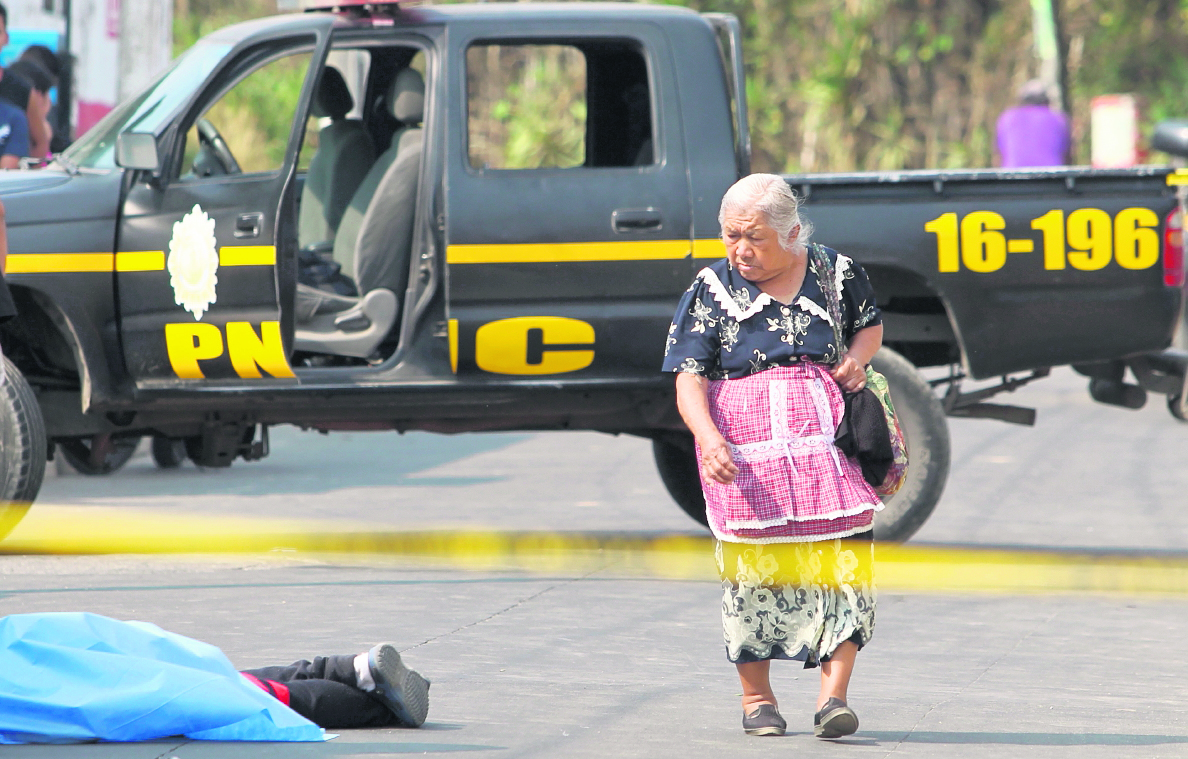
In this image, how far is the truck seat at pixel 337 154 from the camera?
7.72 m

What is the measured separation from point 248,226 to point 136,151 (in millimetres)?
500

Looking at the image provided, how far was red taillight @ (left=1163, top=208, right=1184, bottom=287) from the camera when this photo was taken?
7281 mm

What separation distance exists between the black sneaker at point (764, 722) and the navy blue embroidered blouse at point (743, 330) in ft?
2.70

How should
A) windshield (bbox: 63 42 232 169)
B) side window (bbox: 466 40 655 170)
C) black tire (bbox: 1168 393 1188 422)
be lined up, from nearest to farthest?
windshield (bbox: 63 42 232 169), black tire (bbox: 1168 393 1188 422), side window (bbox: 466 40 655 170)

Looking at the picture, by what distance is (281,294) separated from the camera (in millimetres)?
6918

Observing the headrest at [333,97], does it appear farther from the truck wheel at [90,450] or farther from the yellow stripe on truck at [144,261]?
the truck wheel at [90,450]

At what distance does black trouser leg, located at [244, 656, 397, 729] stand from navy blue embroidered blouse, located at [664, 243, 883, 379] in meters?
1.08

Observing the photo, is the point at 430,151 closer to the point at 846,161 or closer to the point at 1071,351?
the point at 1071,351

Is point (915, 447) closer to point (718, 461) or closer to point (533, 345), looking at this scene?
point (533, 345)

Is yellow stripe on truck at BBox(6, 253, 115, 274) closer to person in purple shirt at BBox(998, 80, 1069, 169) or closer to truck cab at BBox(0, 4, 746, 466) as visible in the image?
truck cab at BBox(0, 4, 746, 466)

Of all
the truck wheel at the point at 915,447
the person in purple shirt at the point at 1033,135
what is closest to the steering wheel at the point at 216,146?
the truck wheel at the point at 915,447

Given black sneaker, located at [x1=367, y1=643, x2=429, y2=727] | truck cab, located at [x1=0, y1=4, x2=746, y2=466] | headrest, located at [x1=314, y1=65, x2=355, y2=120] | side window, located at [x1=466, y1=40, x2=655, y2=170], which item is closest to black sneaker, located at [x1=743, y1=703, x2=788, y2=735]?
black sneaker, located at [x1=367, y1=643, x2=429, y2=727]

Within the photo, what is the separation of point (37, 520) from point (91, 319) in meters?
1.97

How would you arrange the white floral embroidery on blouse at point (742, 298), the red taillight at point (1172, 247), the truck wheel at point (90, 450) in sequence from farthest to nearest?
the truck wheel at point (90, 450) < the red taillight at point (1172, 247) < the white floral embroidery on blouse at point (742, 298)
